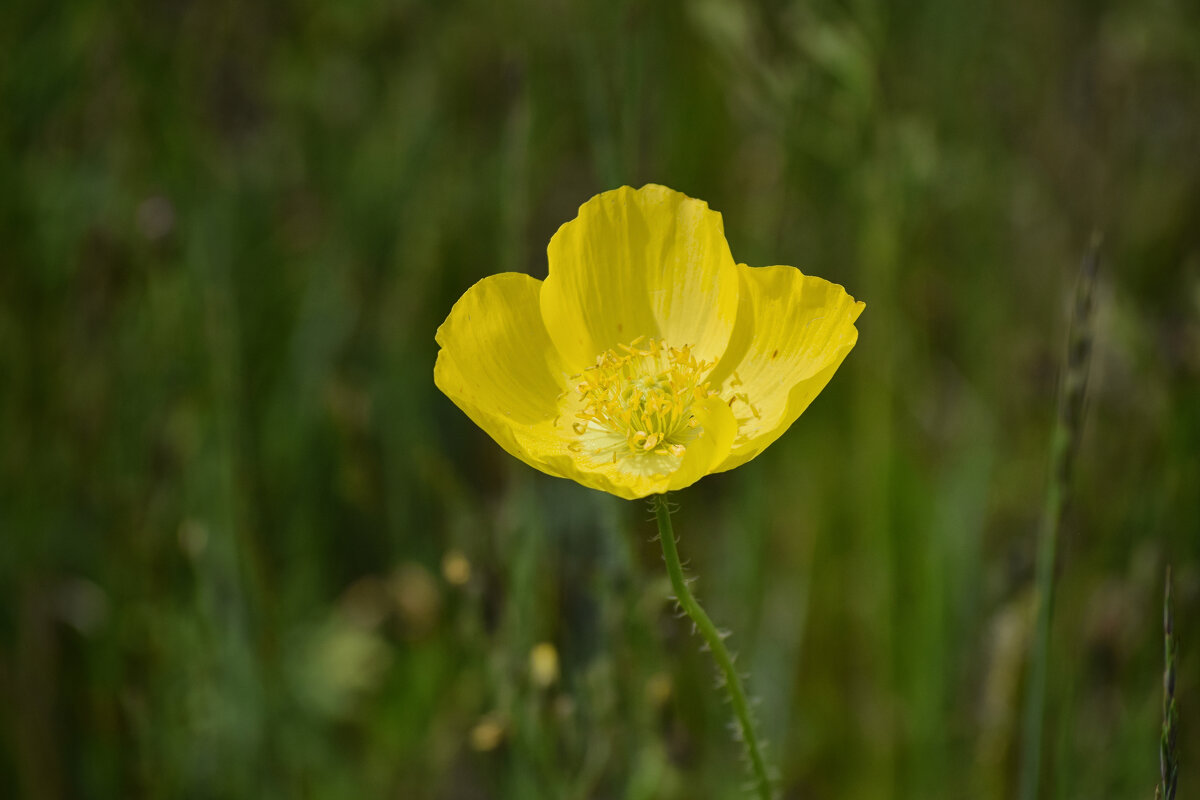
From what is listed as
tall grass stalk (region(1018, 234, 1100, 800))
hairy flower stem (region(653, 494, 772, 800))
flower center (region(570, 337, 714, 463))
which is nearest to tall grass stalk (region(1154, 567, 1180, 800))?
tall grass stalk (region(1018, 234, 1100, 800))

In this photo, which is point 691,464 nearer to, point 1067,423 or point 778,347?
point 778,347

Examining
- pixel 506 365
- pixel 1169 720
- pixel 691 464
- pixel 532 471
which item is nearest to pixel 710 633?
pixel 691 464

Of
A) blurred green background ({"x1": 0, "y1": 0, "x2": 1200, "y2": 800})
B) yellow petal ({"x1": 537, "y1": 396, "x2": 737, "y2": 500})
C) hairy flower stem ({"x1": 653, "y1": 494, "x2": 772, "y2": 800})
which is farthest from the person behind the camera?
blurred green background ({"x1": 0, "y1": 0, "x2": 1200, "y2": 800})

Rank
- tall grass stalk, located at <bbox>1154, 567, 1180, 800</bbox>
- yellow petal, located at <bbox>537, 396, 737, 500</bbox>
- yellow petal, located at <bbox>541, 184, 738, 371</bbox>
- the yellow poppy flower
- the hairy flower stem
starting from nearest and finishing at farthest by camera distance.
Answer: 1. tall grass stalk, located at <bbox>1154, 567, 1180, 800</bbox>
2. the hairy flower stem
3. yellow petal, located at <bbox>537, 396, 737, 500</bbox>
4. the yellow poppy flower
5. yellow petal, located at <bbox>541, 184, 738, 371</bbox>

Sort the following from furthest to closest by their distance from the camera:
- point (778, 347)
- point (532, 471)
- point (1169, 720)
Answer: point (532, 471)
point (778, 347)
point (1169, 720)

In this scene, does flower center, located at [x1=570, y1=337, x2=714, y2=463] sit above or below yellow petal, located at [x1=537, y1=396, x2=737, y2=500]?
above

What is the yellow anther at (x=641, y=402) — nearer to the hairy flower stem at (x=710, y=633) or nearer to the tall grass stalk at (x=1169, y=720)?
the hairy flower stem at (x=710, y=633)

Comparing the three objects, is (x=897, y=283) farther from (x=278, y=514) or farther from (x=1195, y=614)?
(x=278, y=514)

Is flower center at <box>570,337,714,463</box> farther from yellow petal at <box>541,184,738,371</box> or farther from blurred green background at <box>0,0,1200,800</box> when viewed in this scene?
blurred green background at <box>0,0,1200,800</box>
